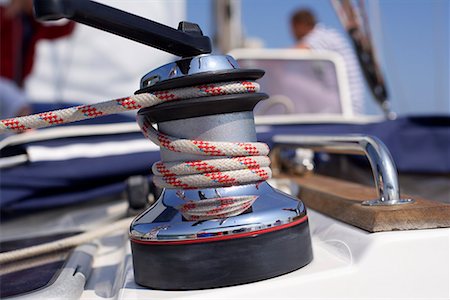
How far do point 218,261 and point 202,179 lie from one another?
86 millimetres

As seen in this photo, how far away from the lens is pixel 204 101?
0.59 metres

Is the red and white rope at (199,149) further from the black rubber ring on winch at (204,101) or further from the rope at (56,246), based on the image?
the rope at (56,246)

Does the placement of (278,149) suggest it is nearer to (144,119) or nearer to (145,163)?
(145,163)

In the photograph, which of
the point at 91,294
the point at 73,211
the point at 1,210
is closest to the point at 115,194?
the point at 73,211

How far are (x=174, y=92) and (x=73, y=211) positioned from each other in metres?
0.89

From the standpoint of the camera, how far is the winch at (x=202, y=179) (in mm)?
580

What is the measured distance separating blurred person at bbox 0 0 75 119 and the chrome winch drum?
114 inches

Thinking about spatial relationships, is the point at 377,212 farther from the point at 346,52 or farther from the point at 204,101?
the point at 346,52

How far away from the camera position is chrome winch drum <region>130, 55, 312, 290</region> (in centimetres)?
58

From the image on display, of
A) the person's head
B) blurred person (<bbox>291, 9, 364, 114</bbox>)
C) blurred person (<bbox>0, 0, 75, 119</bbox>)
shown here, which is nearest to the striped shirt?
blurred person (<bbox>291, 9, 364, 114</bbox>)

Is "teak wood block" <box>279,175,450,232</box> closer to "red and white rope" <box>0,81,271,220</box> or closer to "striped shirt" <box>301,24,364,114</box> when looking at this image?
"red and white rope" <box>0,81,271,220</box>

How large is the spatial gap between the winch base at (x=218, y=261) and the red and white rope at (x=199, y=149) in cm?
3

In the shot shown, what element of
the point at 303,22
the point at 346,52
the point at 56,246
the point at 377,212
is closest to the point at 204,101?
the point at 377,212

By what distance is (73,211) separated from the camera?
141 cm
